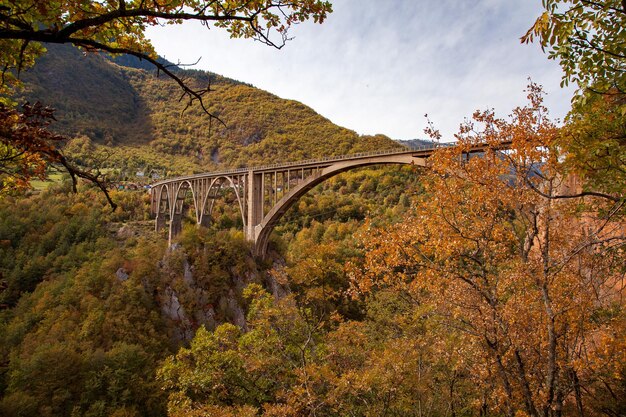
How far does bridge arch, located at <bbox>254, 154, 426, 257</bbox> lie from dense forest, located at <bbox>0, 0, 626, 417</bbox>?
1582mm

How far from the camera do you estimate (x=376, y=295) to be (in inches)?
788

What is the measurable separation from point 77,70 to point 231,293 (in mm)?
124446

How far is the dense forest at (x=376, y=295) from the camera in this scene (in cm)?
505

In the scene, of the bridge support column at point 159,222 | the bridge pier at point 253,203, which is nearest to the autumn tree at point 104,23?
the bridge pier at point 253,203

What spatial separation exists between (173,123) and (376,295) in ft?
338

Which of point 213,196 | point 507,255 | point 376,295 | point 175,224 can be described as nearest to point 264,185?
point 213,196

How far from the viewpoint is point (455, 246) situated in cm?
567

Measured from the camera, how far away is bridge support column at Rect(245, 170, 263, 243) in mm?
25484

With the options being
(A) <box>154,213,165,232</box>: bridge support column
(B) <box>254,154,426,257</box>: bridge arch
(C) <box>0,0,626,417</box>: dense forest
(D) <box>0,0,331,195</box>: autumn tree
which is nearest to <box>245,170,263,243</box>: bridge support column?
(B) <box>254,154,426,257</box>: bridge arch

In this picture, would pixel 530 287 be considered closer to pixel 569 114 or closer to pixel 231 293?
pixel 569 114

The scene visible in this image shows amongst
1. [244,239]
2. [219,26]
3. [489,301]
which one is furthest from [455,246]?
[244,239]

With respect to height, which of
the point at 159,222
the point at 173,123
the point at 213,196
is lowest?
the point at 159,222

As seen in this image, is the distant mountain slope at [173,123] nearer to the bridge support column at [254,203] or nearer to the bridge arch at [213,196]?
the bridge arch at [213,196]

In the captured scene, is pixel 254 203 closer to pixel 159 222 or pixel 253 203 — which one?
pixel 253 203
